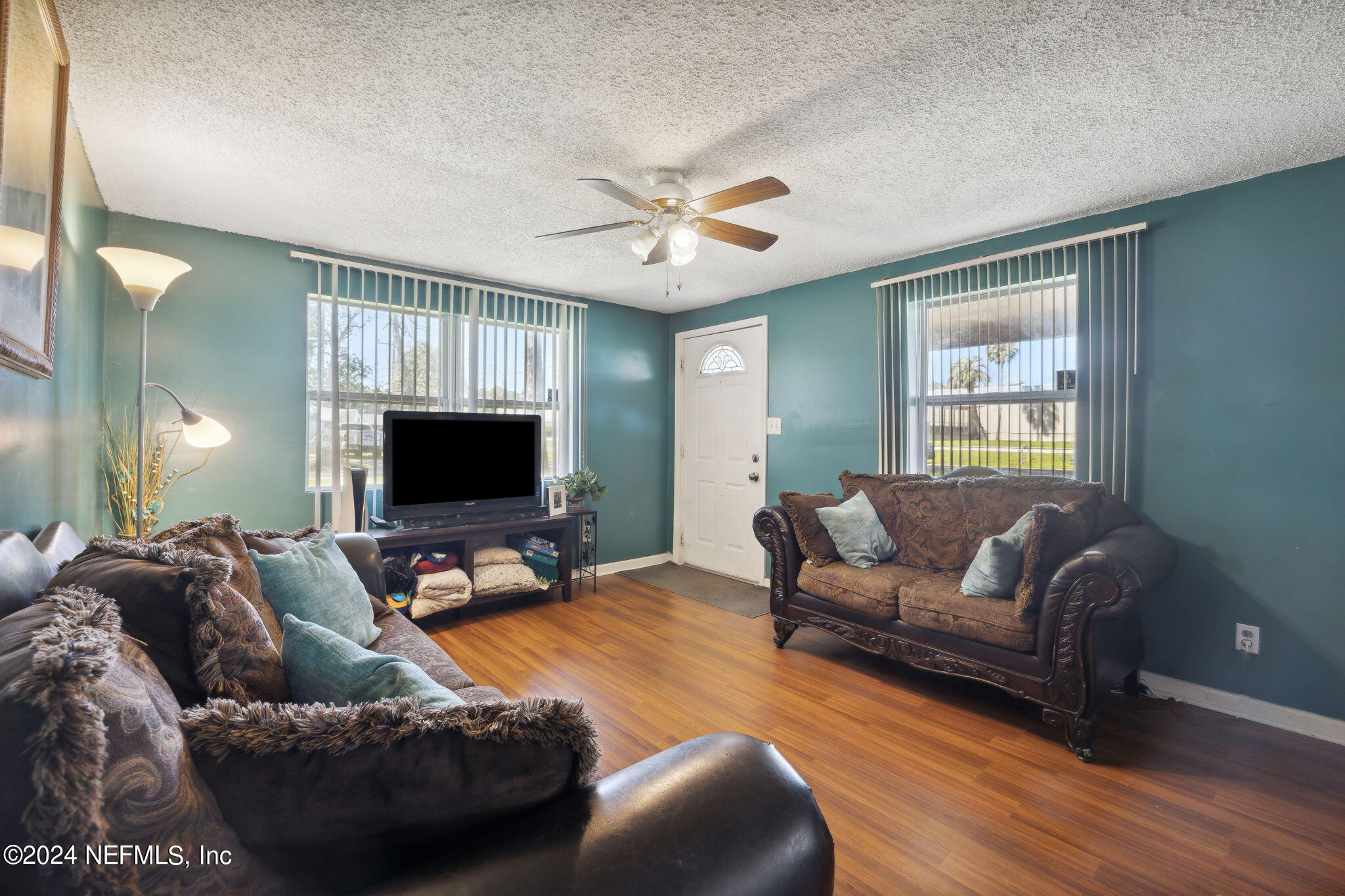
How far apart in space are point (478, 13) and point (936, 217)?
96.8 inches

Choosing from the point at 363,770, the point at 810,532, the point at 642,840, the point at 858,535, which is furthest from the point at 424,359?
the point at 642,840

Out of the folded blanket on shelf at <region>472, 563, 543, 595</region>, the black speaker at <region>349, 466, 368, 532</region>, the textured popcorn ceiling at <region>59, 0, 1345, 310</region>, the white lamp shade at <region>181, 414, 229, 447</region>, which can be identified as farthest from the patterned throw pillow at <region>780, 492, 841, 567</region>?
the white lamp shade at <region>181, 414, 229, 447</region>

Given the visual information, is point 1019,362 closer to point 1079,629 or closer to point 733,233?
point 1079,629

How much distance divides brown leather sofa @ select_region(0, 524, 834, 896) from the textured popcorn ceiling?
1.73 metres

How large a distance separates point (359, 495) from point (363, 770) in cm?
321

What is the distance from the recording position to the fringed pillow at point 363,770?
641 mm

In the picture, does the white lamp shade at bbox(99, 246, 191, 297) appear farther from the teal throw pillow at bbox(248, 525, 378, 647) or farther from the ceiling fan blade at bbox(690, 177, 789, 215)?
the ceiling fan blade at bbox(690, 177, 789, 215)

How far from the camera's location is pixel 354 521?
3.51 m

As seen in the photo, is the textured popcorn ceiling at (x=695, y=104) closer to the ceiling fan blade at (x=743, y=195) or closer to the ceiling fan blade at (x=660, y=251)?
the ceiling fan blade at (x=743, y=195)

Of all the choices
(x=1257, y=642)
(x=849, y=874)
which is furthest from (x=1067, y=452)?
(x=849, y=874)

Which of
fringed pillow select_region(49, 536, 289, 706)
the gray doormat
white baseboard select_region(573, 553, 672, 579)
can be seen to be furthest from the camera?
white baseboard select_region(573, 553, 672, 579)

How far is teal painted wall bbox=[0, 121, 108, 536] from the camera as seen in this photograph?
1.35 meters

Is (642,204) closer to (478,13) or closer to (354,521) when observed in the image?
(478,13)

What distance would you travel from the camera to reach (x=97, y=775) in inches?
18.9
